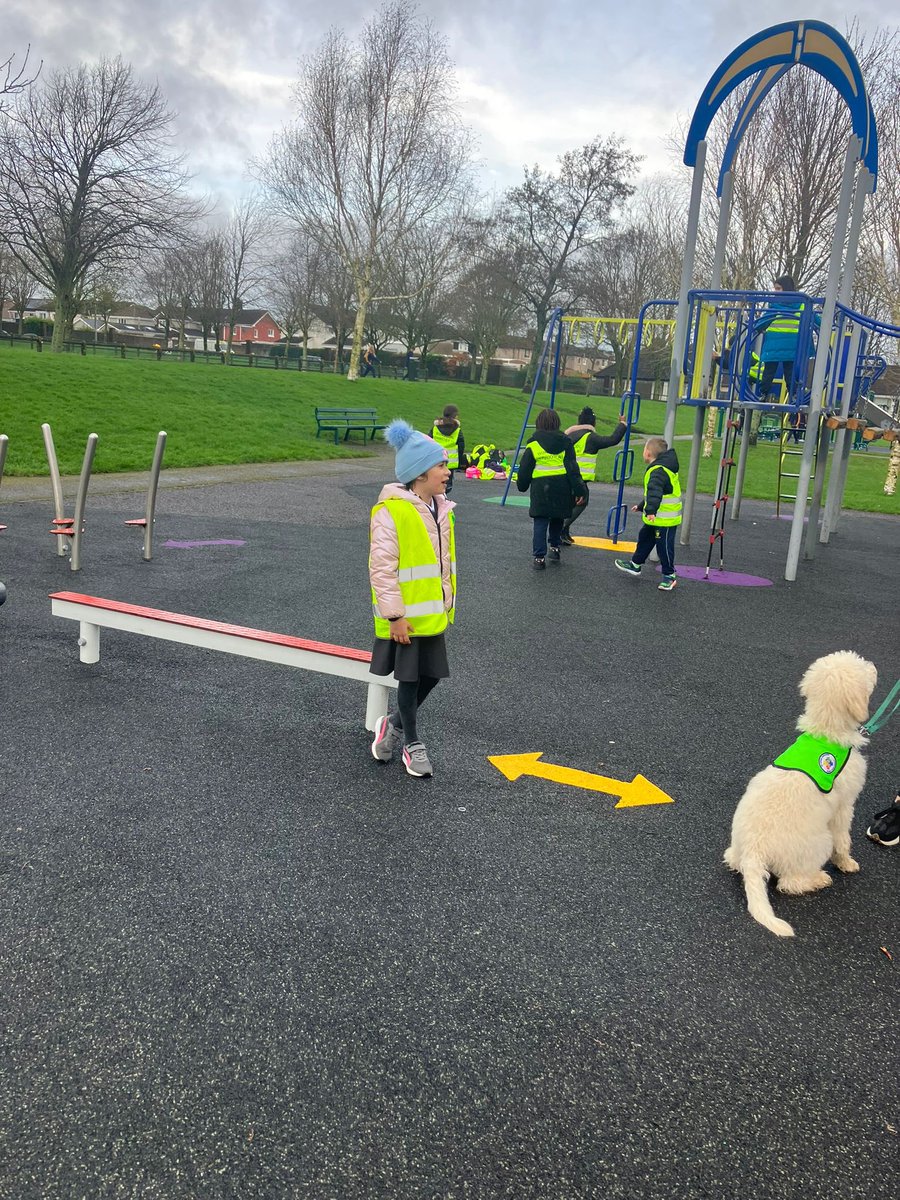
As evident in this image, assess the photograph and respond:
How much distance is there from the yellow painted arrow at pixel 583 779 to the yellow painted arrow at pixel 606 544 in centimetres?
729

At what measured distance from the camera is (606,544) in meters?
12.3

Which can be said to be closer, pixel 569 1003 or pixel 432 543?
pixel 569 1003

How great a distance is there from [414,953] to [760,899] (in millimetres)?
1316

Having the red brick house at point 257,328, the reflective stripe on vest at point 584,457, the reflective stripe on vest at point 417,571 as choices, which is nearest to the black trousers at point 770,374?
the reflective stripe on vest at point 584,457

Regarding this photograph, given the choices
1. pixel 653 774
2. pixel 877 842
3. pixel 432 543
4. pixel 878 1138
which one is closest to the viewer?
pixel 878 1138

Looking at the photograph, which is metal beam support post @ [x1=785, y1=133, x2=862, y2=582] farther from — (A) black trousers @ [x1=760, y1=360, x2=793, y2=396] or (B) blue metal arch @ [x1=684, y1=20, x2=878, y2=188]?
(A) black trousers @ [x1=760, y1=360, x2=793, y2=396]

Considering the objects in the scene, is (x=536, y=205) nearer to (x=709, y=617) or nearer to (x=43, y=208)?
(x=43, y=208)

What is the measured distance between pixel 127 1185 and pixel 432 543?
294 cm

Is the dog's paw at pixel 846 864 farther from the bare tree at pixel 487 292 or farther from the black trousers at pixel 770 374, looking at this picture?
the bare tree at pixel 487 292

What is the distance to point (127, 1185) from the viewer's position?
2.16m

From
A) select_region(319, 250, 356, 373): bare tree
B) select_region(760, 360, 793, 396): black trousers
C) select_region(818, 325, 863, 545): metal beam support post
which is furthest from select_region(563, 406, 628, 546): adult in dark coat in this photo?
select_region(319, 250, 356, 373): bare tree

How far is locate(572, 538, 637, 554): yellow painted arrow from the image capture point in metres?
12.0

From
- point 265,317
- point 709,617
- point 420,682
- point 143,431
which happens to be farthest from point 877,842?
point 265,317

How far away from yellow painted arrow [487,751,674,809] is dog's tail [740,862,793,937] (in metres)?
0.95
